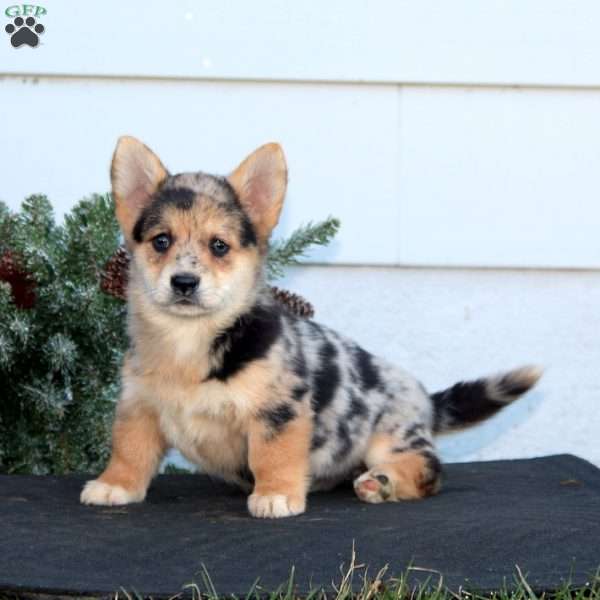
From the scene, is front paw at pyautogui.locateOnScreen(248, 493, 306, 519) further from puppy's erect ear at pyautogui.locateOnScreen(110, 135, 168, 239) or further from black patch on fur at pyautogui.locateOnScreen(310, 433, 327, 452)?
puppy's erect ear at pyautogui.locateOnScreen(110, 135, 168, 239)

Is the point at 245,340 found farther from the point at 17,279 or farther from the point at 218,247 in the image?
the point at 17,279

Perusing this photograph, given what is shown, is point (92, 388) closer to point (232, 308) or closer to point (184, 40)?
point (232, 308)

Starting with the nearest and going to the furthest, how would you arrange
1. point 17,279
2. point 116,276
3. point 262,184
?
1. point 262,184
2. point 17,279
3. point 116,276

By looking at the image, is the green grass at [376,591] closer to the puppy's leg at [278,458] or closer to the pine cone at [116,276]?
the puppy's leg at [278,458]

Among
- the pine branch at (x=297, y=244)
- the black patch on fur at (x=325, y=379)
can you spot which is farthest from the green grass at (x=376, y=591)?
the pine branch at (x=297, y=244)

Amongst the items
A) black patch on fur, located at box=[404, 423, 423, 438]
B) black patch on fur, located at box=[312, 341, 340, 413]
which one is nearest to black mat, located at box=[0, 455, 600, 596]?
black patch on fur, located at box=[404, 423, 423, 438]

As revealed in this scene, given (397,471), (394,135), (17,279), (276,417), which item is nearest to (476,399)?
(397,471)
